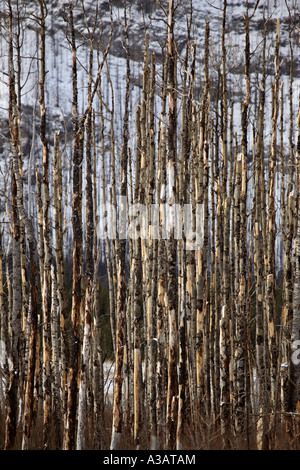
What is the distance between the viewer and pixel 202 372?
4.42 m

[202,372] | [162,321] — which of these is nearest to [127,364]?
[202,372]

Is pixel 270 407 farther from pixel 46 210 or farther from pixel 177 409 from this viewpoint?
pixel 46 210

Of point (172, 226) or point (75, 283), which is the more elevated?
point (172, 226)

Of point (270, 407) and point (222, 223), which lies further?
point (222, 223)

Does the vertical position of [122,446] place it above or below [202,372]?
below

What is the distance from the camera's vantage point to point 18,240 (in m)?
3.77

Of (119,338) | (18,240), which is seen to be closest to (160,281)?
(119,338)

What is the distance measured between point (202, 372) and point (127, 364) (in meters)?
1.29

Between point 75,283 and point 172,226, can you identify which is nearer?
point 172,226
